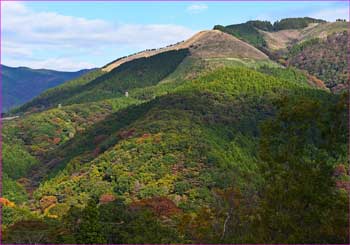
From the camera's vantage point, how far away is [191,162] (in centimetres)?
7906

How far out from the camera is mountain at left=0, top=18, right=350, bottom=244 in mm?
25406

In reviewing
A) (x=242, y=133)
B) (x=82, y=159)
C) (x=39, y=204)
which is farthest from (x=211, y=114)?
(x=39, y=204)

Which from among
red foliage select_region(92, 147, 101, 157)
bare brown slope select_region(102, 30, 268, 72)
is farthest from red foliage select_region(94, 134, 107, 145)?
bare brown slope select_region(102, 30, 268, 72)

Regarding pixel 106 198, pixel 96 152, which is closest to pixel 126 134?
pixel 96 152

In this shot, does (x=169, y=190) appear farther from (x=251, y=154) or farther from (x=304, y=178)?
(x=304, y=178)

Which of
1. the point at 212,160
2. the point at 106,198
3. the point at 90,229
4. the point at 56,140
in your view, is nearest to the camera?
the point at 90,229

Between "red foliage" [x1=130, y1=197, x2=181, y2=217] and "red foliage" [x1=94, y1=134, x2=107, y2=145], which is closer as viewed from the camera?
"red foliage" [x1=130, y1=197, x2=181, y2=217]

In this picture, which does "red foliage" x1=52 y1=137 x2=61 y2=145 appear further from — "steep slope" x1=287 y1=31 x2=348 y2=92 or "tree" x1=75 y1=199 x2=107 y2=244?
"tree" x1=75 y1=199 x2=107 y2=244

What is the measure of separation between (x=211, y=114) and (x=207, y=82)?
22.6 meters

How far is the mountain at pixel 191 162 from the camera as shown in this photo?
25.4m

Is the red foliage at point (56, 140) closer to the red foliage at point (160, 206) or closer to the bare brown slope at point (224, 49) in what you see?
the bare brown slope at point (224, 49)

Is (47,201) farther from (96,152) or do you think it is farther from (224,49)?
(224,49)

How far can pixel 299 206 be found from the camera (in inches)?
966

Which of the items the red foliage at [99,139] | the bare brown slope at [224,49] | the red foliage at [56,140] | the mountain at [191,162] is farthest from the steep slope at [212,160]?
the bare brown slope at [224,49]
